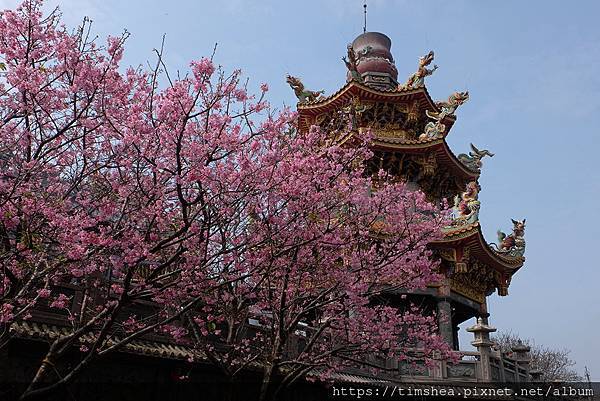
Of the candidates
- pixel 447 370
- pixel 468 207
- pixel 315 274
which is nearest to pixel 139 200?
pixel 315 274

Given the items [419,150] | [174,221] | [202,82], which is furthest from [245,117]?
[419,150]

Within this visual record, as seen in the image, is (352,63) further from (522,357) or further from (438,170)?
(522,357)

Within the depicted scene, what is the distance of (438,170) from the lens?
19719 millimetres

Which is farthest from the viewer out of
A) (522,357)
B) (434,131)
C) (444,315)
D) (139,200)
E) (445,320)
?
(434,131)

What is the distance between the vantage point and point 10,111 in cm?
694

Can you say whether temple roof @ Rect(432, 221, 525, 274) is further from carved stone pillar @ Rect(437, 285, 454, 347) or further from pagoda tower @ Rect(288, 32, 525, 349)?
carved stone pillar @ Rect(437, 285, 454, 347)

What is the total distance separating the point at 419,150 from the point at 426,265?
8704 mm

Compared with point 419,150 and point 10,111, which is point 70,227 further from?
point 419,150

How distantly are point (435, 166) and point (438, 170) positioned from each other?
80 centimetres

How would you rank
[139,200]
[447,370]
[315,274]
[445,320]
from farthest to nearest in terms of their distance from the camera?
[445,320]
[447,370]
[315,274]
[139,200]

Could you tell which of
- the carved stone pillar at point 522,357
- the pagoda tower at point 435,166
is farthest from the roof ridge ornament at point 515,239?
the carved stone pillar at point 522,357

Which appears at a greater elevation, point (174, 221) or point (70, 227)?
point (174, 221)

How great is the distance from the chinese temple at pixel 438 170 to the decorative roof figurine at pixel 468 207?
0.10 ft

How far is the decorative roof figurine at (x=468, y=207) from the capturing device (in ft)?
54.3
